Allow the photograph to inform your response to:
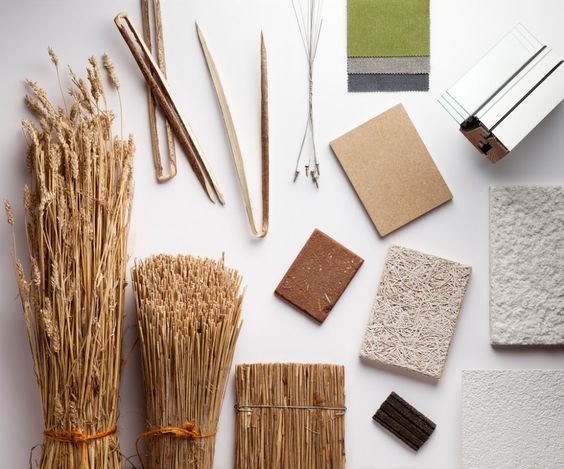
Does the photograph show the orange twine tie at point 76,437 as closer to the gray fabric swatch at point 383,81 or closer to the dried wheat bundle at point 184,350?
the dried wheat bundle at point 184,350

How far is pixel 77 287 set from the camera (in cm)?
161

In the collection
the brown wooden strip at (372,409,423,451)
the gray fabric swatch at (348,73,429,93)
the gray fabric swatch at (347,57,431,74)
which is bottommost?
the brown wooden strip at (372,409,423,451)

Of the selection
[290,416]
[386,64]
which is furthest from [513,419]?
[386,64]

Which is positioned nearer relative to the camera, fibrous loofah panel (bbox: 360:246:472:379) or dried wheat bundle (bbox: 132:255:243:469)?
dried wheat bundle (bbox: 132:255:243:469)

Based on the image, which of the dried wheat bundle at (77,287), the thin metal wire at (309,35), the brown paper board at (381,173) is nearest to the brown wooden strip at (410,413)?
the brown paper board at (381,173)

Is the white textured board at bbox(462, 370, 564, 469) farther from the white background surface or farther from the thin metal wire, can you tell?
the thin metal wire

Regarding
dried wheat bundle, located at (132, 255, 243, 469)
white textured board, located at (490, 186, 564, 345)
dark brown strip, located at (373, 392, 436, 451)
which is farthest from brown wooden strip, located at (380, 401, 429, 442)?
dried wheat bundle, located at (132, 255, 243, 469)

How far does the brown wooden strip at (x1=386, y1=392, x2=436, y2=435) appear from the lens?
1.82 meters

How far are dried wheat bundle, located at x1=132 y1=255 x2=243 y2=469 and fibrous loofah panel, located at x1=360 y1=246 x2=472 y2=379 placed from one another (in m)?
0.40

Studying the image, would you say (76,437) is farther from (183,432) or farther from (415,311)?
(415,311)

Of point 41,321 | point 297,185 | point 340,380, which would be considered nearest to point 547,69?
point 297,185

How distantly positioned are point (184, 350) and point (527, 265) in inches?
36.0

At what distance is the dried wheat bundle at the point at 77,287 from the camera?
1610 mm

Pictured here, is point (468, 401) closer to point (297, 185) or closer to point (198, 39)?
point (297, 185)
